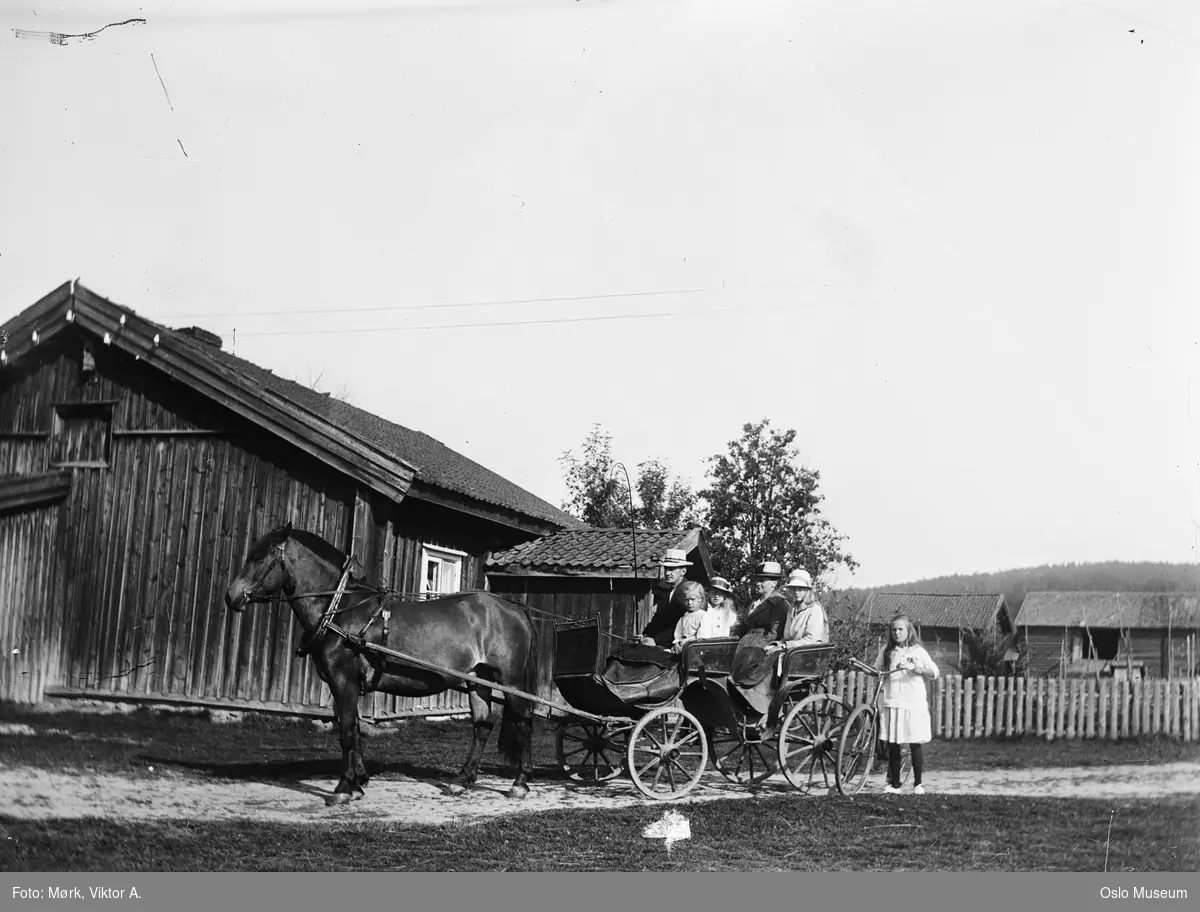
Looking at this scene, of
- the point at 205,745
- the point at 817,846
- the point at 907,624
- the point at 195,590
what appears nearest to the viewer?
the point at 817,846

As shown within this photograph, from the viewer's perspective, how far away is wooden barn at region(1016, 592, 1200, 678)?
707 cm

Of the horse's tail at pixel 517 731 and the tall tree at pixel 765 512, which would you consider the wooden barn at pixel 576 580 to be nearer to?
the tall tree at pixel 765 512

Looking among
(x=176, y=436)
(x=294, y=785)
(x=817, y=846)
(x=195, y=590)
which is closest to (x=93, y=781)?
(x=294, y=785)

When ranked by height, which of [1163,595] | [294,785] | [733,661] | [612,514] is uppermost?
[612,514]

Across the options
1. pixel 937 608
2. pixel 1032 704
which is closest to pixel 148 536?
A: pixel 937 608

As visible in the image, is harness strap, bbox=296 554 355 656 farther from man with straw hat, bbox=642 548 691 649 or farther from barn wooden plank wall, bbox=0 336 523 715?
barn wooden plank wall, bbox=0 336 523 715

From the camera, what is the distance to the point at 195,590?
9219 mm

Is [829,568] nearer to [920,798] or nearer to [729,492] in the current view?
[729,492]

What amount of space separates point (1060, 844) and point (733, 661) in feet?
7.39

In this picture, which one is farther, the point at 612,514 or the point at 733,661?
the point at 612,514

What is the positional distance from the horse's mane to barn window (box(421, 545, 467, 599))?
128 inches

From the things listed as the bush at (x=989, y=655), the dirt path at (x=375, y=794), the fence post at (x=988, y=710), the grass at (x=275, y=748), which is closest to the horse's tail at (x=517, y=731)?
the dirt path at (x=375, y=794)

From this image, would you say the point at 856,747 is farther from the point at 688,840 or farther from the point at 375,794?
the point at 375,794

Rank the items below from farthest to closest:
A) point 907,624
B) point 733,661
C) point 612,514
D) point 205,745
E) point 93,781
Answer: point 612,514 < point 205,745 < point 907,624 < point 733,661 < point 93,781
